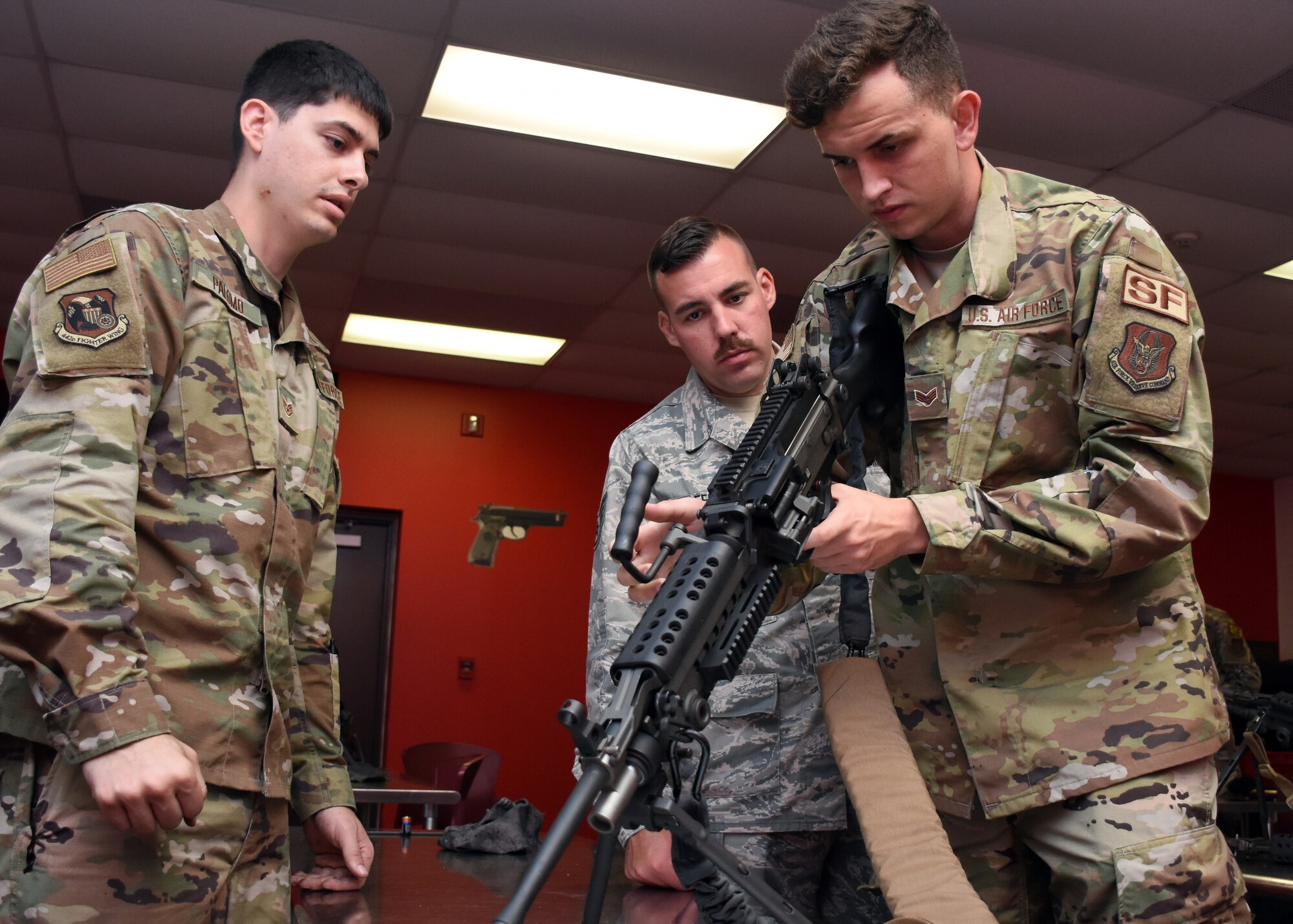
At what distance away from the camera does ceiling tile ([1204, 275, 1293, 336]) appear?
493cm

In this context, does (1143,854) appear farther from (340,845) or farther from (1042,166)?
(1042,166)

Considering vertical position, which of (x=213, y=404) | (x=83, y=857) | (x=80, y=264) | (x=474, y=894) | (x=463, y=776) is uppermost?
(x=80, y=264)

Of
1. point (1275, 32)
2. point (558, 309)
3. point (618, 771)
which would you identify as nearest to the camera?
point (618, 771)

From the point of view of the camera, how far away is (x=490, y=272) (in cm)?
512

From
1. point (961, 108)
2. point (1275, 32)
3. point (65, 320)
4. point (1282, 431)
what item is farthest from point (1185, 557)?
point (1282, 431)

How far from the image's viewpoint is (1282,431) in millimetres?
7211

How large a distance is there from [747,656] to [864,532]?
739mm

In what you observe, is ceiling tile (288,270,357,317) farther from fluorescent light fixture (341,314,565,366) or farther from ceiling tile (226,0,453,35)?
ceiling tile (226,0,453,35)

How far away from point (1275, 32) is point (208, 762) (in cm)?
339

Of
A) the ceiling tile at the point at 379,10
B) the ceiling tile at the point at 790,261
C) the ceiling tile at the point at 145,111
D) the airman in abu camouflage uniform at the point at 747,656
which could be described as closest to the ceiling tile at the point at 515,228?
the ceiling tile at the point at 790,261

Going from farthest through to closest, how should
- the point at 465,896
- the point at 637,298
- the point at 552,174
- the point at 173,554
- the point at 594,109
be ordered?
the point at 637,298 → the point at 552,174 → the point at 594,109 → the point at 465,896 → the point at 173,554

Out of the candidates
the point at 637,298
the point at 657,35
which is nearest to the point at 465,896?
the point at 657,35

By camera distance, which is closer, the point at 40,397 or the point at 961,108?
the point at 40,397

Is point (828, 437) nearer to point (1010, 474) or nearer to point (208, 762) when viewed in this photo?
point (1010, 474)
